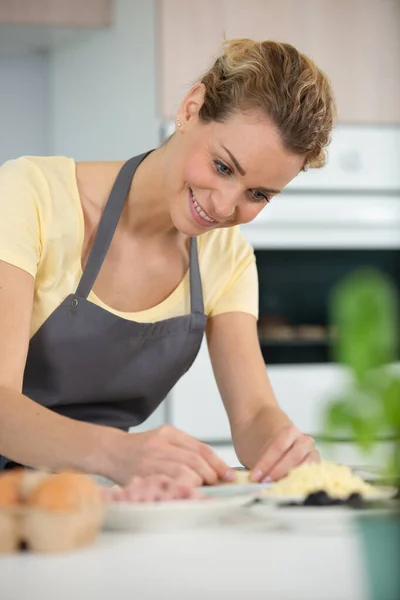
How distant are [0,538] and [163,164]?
35.4 inches

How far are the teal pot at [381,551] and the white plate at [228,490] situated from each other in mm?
490

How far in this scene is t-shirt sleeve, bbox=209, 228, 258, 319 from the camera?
1609mm

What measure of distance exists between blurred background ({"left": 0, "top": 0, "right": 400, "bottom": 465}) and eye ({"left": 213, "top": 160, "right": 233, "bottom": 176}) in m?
1.40

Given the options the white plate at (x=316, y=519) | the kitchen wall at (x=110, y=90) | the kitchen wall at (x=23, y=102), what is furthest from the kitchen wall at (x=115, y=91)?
the white plate at (x=316, y=519)

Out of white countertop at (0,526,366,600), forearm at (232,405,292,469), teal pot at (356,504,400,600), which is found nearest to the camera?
Answer: teal pot at (356,504,400,600)

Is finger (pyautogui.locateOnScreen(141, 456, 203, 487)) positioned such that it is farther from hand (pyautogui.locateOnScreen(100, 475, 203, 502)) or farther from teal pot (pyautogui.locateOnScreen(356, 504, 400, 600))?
teal pot (pyautogui.locateOnScreen(356, 504, 400, 600))

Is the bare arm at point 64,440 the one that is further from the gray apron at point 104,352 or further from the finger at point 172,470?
the gray apron at point 104,352

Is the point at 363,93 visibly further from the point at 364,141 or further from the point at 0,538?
the point at 0,538

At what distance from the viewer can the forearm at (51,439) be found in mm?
1082

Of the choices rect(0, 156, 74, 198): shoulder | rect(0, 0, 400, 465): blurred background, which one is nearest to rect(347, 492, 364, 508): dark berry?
rect(0, 156, 74, 198): shoulder

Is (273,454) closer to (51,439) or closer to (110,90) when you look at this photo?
(51,439)

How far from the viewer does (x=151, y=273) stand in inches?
63.2

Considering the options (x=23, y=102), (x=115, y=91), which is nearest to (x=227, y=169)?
(x=115, y=91)

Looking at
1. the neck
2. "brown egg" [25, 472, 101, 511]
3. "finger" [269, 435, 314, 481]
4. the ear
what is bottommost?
"finger" [269, 435, 314, 481]
